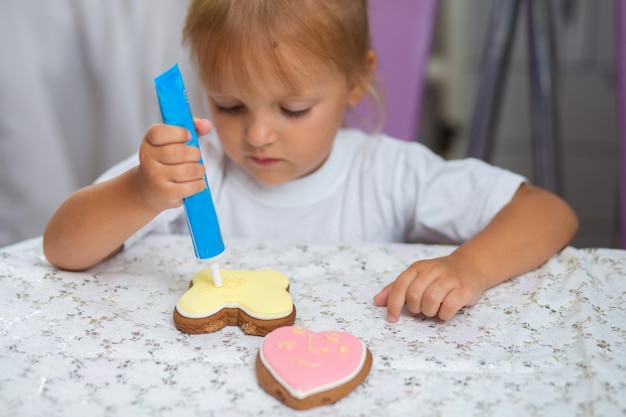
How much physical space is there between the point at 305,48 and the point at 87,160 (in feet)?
2.42

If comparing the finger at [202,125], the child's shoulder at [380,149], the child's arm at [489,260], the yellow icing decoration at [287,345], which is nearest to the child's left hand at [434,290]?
the child's arm at [489,260]

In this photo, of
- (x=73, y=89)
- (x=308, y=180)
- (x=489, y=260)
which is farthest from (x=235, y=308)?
(x=73, y=89)

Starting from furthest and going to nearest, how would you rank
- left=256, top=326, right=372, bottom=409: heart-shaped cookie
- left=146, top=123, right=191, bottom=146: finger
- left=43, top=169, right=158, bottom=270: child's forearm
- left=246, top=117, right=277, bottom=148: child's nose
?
1. left=246, top=117, right=277, bottom=148: child's nose
2. left=43, top=169, right=158, bottom=270: child's forearm
3. left=146, top=123, right=191, bottom=146: finger
4. left=256, top=326, right=372, bottom=409: heart-shaped cookie

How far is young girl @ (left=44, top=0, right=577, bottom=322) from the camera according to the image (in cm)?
63

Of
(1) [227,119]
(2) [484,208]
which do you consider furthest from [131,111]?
(2) [484,208]

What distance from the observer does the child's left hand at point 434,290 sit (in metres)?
0.59

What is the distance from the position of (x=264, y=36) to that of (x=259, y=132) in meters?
0.10

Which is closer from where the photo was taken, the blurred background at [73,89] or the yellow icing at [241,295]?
the yellow icing at [241,295]

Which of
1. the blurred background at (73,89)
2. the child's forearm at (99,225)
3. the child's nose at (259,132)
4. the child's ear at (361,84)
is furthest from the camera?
the blurred background at (73,89)

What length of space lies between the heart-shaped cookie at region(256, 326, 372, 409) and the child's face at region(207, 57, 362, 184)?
0.31 meters

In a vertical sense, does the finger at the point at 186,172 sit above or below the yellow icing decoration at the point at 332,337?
above

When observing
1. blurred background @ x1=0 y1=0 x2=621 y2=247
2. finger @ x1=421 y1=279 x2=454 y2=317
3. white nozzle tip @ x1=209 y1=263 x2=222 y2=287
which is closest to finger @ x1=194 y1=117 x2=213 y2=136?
white nozzle tip @ x1=209 y1=263 x2=222 y2=287

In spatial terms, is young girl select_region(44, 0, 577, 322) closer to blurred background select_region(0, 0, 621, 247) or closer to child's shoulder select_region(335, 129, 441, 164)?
child's shoulder select_region(335, 129, 441, 164)

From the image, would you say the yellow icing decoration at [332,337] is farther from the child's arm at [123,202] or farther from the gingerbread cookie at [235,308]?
the child's arm at [123,202]
